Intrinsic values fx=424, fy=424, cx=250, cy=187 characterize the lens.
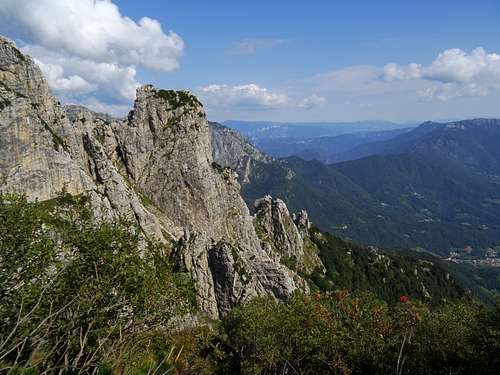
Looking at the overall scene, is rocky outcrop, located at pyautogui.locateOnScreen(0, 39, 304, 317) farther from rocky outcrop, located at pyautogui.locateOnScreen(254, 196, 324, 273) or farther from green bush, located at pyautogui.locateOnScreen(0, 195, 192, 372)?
green bush, located at pyautogui.locateOnScreen(0, 195, 192, 372)

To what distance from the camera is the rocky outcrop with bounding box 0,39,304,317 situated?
304ft

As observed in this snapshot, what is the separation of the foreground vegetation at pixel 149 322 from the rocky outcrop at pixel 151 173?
84.8 ft

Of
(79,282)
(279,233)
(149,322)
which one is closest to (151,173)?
(279,233)

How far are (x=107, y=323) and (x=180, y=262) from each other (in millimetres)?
76913

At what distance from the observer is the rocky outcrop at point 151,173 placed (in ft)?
304

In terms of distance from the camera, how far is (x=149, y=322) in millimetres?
28391

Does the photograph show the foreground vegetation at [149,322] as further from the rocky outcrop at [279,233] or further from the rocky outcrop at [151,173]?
the rocky outcrop at [279,233]

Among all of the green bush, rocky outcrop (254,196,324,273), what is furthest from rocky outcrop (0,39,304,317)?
the green bush

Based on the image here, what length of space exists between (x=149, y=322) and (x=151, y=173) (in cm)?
11115

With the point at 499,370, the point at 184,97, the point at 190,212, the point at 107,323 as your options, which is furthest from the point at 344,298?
the point at 184,97

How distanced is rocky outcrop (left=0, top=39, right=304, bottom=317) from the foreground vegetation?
84.8 ft

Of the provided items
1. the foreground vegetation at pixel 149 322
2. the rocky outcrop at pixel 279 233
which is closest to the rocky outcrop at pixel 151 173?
the rocky outcrop at pixel 279 233

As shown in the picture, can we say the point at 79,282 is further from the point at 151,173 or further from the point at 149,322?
the point at 151,173

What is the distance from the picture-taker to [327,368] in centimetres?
4678
